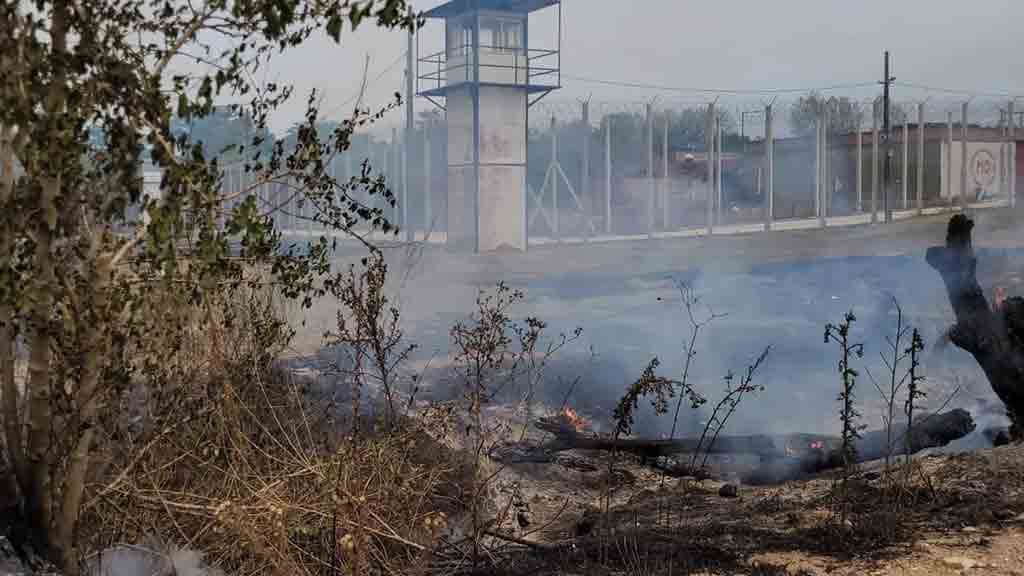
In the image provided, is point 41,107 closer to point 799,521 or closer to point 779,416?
point 799,521

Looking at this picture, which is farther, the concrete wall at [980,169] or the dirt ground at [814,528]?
the concrete wall at [980,169]

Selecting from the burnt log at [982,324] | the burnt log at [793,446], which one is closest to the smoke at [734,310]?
the burnt log at [793,446]

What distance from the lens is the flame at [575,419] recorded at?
927 cm

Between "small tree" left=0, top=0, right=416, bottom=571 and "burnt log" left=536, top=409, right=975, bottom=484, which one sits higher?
"small tree" left=0, top=0, right=416, bottom=571

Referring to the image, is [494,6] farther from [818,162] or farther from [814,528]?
[814,528]

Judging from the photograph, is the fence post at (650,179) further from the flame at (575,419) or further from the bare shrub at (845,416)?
the bare shrub at (845,416)

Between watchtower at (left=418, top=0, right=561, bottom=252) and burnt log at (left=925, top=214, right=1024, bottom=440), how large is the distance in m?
16.9

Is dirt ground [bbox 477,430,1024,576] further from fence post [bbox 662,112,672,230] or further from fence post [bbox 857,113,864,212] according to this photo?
fence post [bbox 857,113,864,212]

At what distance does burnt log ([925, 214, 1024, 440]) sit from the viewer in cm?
777

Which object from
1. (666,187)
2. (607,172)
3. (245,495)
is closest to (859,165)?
(666,187)

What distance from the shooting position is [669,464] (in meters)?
8.56

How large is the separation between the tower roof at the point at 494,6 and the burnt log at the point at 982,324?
697 inches

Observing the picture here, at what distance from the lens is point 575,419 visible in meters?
9.62

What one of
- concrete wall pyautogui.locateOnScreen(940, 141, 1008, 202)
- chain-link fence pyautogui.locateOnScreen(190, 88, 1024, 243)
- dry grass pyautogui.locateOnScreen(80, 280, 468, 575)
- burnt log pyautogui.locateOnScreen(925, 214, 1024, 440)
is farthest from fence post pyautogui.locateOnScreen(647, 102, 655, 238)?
dry grass pyautogui.locateOnScreen(80, 280, 468, 575)
